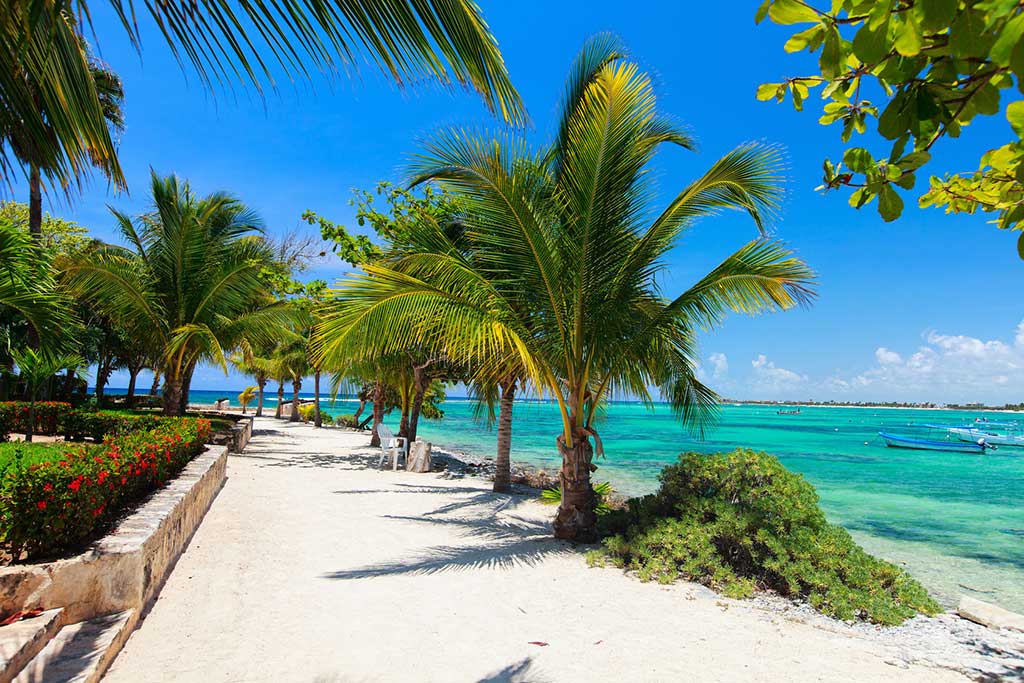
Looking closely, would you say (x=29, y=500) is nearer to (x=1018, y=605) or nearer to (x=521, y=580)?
(x=521, y=580)

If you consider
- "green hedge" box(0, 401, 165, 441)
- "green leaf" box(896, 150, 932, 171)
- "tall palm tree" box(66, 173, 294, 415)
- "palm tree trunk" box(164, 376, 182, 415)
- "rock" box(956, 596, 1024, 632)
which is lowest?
"rock" box(956, 596, 1024, 632)

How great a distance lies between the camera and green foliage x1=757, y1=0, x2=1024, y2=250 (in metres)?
1.11

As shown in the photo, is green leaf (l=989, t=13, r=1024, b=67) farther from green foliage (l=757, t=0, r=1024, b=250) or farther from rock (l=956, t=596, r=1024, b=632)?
rock (l=956, t=596, r=1024, b=632)

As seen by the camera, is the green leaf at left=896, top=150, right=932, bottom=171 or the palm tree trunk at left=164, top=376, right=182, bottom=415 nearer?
the green leaf at left=896, top=150, right=932, bottom=171

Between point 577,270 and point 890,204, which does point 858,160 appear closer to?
point 890,204

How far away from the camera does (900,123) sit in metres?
1.25

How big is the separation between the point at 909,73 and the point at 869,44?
23cm

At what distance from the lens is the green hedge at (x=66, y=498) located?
344 centimetres

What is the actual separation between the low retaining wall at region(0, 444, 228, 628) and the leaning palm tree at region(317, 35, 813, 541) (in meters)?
2.34

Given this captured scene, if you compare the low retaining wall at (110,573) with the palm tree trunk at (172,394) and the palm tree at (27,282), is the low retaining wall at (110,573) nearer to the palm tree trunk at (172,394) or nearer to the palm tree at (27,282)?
the palm tree at (27,282)

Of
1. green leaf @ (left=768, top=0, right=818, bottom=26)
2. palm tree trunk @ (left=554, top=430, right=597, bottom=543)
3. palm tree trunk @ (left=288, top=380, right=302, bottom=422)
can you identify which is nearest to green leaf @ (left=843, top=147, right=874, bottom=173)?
green leaf @ (left=768, top=0, right=818, bottom=26)

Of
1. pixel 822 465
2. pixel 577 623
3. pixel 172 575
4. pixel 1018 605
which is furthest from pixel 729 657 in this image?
pixel 822 465

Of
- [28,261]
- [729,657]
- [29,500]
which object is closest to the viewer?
[29,500]

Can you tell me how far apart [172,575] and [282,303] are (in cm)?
1088
